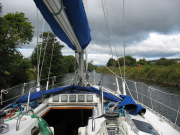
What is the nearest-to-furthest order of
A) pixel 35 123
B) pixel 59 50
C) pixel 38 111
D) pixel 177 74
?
pixel 35 123 → pixel 38 111 → pixel 177 74 → pixel 59 50

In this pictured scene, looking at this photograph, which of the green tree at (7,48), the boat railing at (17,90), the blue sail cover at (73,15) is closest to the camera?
the blue sail cover at (73,15)

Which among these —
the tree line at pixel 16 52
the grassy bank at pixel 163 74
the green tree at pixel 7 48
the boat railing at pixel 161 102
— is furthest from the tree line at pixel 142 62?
the green tree at pixel 7 48

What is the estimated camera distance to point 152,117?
110 inches

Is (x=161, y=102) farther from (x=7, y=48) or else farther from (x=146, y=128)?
(x=7, y=48)

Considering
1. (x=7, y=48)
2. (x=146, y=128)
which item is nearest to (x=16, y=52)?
(x=7, y=48)

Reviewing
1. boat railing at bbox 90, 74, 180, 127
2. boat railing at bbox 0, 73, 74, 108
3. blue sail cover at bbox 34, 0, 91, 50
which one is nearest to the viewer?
blue sail cover at bbox 34, 0, 91, 50

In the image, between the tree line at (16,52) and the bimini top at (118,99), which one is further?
the tree line at (16,52)

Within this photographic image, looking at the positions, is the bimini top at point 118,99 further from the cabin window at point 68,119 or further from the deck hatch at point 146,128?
the cabin window at point 68,119

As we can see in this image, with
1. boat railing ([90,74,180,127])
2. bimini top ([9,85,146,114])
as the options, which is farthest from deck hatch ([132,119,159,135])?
boat railing ([90,74,180,127])

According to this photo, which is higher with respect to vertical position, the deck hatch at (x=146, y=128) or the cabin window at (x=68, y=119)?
the deck hatch at (x=146, y=128)

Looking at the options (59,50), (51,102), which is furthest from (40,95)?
(59,50)

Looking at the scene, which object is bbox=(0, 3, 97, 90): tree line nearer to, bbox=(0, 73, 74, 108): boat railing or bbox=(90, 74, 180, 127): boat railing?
bbox=(0, 73, 74, 108): boat railing

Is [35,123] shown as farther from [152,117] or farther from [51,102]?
[152,117]

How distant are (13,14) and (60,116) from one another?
20034mm
